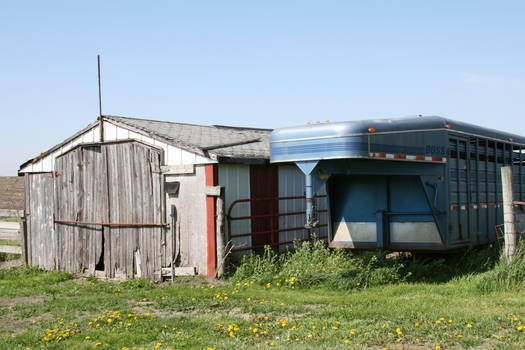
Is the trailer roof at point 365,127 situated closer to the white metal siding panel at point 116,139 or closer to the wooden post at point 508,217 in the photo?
the wooden post at point 508,217

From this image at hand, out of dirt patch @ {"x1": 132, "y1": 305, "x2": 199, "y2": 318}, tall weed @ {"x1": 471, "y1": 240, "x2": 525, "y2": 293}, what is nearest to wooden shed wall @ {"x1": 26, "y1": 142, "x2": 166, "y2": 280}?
dirt patch @ {"x1": 132, "y1": 305, "x2": 199, "y2": 318}

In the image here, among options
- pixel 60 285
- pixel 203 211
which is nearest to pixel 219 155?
pixel 203 211

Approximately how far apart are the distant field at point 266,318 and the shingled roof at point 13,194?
6.07 m

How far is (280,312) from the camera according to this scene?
838 cm

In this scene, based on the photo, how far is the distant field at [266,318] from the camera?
671cm

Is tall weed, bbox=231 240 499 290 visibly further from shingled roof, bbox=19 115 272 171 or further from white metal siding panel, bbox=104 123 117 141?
white metal siding panel, bbox=104 123 117 141

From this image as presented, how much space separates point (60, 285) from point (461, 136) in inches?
381

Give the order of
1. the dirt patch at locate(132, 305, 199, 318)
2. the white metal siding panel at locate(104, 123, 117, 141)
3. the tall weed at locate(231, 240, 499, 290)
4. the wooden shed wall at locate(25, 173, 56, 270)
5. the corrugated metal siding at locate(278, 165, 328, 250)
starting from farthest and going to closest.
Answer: the wooden shed wall at locate(25, 173, 56, 270), the white metal siding panel at locate(104, 123, 117, 141), the corrugated metal siding at locate(278, 165, 328, 250), the tall weed at locate(231, 240, 499, 290), the dirt patch at locate(132, 305, 199, 318)

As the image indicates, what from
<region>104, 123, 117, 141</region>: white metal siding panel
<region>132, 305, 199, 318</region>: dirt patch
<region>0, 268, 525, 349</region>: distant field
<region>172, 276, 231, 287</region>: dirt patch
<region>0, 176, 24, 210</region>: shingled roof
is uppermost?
<region>104, 123, 117, 141</region>: white metal siding panel

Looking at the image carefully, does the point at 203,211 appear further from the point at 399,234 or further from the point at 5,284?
the point at 5,284

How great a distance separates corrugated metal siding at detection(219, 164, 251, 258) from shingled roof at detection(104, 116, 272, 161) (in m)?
0.34

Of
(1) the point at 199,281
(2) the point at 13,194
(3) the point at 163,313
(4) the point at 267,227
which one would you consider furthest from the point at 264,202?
(2) the point at 13,194

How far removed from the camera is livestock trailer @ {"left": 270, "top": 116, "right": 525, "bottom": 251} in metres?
10.2

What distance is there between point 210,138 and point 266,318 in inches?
288
